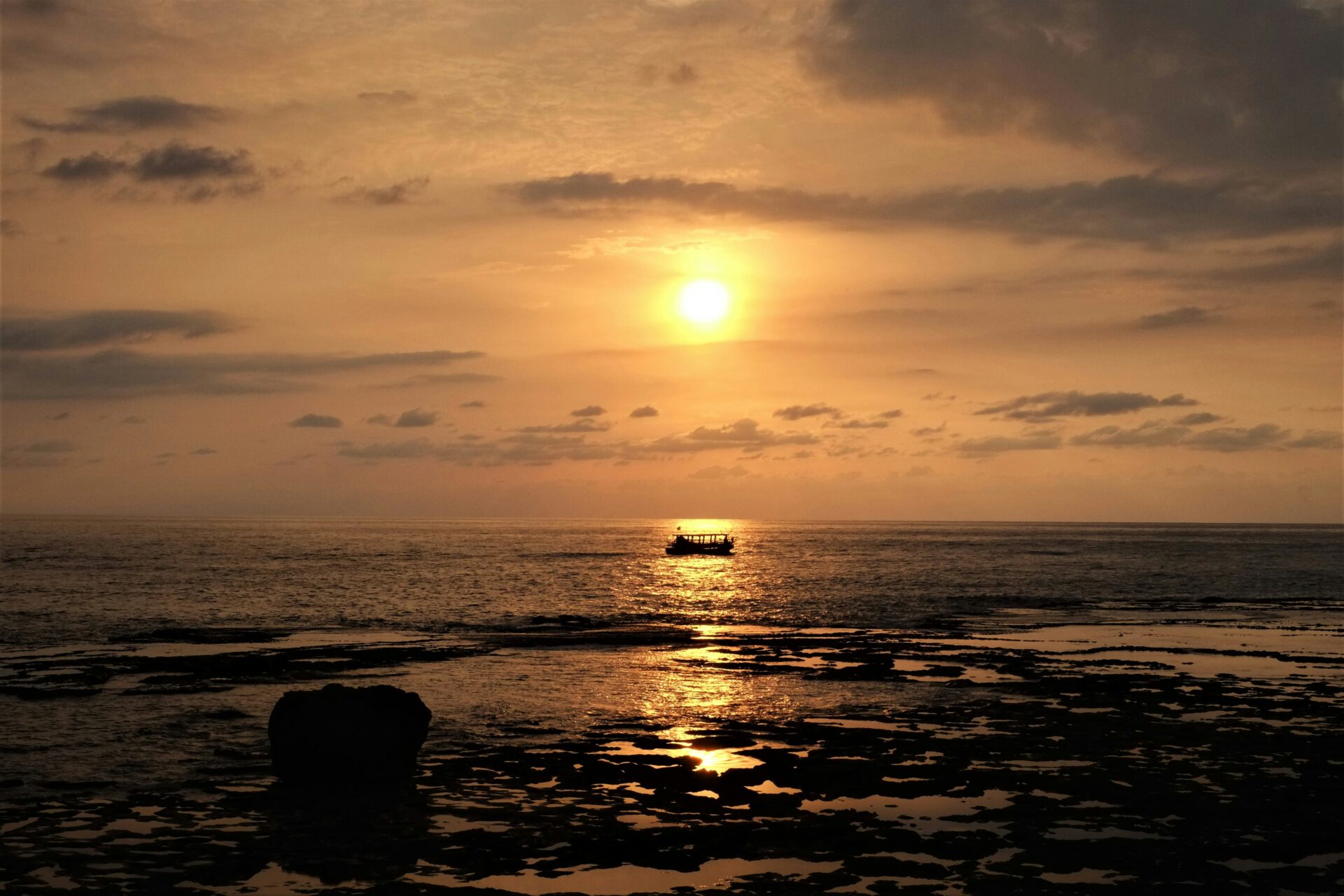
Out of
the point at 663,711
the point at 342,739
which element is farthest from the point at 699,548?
the point at 342,739

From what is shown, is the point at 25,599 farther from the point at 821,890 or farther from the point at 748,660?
the point at 821,890

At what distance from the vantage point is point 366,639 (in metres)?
53.4

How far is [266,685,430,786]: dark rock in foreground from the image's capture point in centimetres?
2231

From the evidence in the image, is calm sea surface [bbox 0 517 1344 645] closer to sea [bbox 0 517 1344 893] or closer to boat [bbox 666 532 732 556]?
sea [bbox 0 517 1344 893]

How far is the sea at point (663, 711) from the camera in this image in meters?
17.8

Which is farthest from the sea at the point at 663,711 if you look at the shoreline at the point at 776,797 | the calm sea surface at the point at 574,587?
the calm sea surface at the point at 574,587

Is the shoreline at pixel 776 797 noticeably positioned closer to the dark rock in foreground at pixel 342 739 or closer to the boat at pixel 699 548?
the dark rock in foreground at pixel 342 739

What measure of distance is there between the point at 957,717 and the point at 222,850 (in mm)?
19079

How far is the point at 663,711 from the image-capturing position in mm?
31656

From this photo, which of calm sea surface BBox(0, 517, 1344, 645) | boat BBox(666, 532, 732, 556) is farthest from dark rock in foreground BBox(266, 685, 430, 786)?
boat BBox(666, 532, 732, 556)

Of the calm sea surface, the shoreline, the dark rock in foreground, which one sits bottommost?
the calm sea surface

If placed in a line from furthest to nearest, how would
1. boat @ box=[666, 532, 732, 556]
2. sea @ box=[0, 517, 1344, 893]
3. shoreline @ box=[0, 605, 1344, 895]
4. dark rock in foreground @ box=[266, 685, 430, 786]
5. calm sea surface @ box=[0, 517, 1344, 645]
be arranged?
1. boat @ box=[666, 532, 732, 556]
2. calm sea surface @ box=[0, 517, 1344, 645]
3. dark rock in foreground @ box=[266, 685, 430, 786]
4. sea @ box=[0, 517, 1344, 893]
5. shoreline @ box=[0, 605, 1344, 895]

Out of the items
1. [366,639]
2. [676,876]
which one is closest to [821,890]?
[676,876]

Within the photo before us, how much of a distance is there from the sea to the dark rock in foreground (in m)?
0.82
